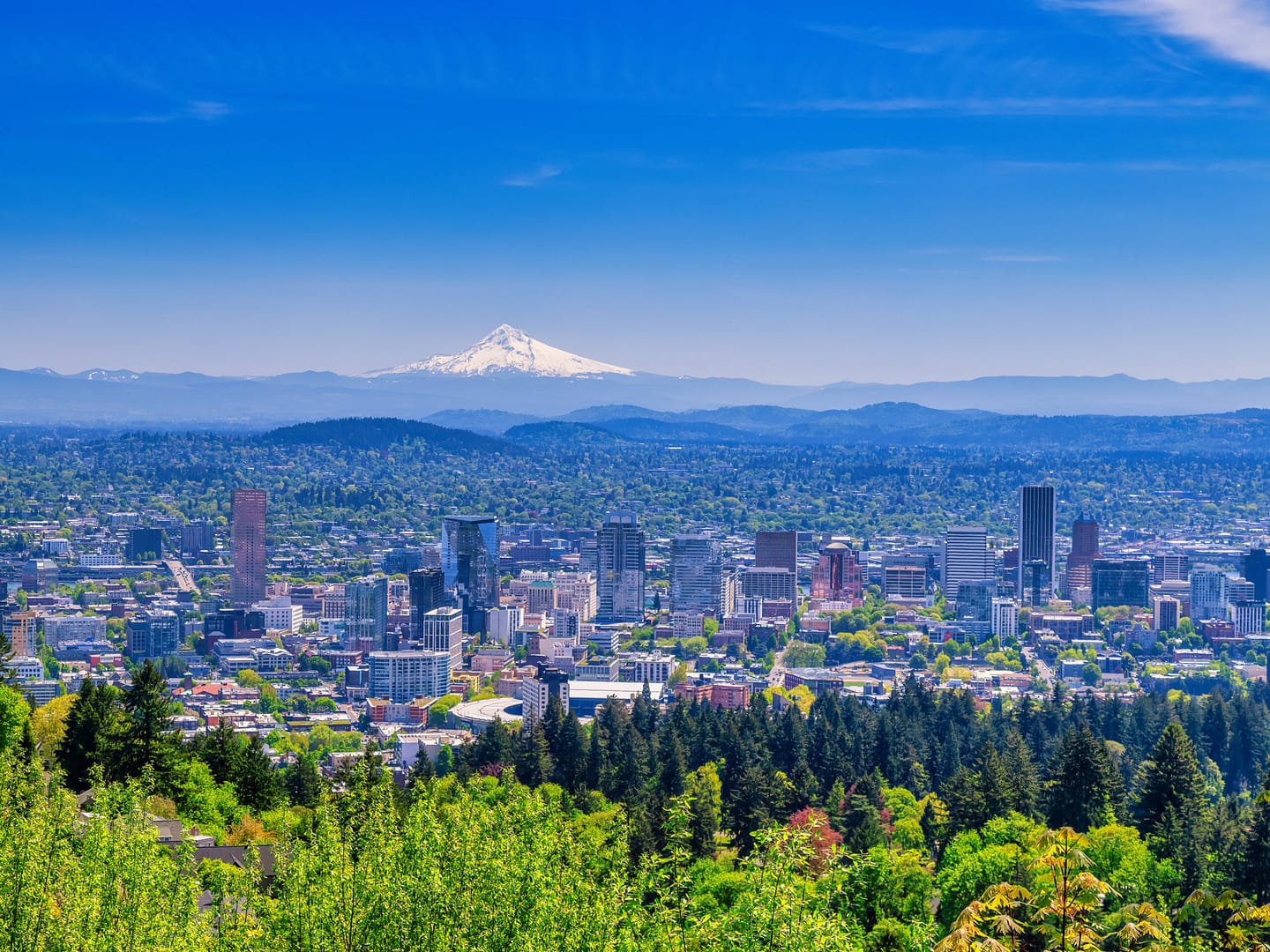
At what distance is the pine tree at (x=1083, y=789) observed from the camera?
19.3 meters

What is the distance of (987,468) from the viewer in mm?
137375

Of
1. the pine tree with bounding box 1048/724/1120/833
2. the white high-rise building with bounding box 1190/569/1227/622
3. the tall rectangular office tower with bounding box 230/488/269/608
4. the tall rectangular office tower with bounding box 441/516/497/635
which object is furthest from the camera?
the tall rectangular office tower with bounding box 230/488/269/608

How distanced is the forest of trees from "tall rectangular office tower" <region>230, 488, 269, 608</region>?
134 feet

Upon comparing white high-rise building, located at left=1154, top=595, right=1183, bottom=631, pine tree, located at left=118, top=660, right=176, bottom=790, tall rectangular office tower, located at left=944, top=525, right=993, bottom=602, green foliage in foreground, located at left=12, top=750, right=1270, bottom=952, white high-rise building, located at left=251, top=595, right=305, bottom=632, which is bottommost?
white high-rise building, located at left=251, top=595, right=305, bottom=632

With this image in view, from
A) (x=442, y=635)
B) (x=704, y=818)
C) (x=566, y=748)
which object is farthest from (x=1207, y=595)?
(x=704, y=818)

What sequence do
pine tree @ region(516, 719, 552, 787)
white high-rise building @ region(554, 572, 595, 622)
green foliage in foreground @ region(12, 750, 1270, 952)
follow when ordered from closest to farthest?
green foliage in foreground @ region(12, 750, 1270, 952), pine tree @ region(516, 719, 552, 787), white high-rise building @ region(554, 572, 595, 622)

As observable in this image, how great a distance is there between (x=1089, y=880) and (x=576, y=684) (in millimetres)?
44386

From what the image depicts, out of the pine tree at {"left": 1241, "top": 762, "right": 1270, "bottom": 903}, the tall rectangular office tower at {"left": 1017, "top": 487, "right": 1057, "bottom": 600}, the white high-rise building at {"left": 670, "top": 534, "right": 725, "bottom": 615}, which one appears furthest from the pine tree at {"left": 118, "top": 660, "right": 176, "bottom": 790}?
the tall rectangular office tower at {"left": 1017, "top": 487, "right": 1057, "bottom": 600}

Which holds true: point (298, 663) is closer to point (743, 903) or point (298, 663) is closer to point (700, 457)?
point (743, 903)

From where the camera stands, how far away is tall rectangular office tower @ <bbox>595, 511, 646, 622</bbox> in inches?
2936

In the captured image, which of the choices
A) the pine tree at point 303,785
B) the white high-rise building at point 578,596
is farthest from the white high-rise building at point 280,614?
the pine tree at point 303,785

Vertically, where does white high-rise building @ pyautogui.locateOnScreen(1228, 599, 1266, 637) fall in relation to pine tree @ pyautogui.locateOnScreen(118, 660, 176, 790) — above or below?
below

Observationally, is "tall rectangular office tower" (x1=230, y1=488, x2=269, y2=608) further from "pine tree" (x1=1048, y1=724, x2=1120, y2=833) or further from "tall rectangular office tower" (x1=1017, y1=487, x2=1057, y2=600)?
"pine tree" (x1=1048, y1=724, x2=1120, y2=833)

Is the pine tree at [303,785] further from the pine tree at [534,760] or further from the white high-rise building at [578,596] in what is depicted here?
the white high-rise building at [578,596]
